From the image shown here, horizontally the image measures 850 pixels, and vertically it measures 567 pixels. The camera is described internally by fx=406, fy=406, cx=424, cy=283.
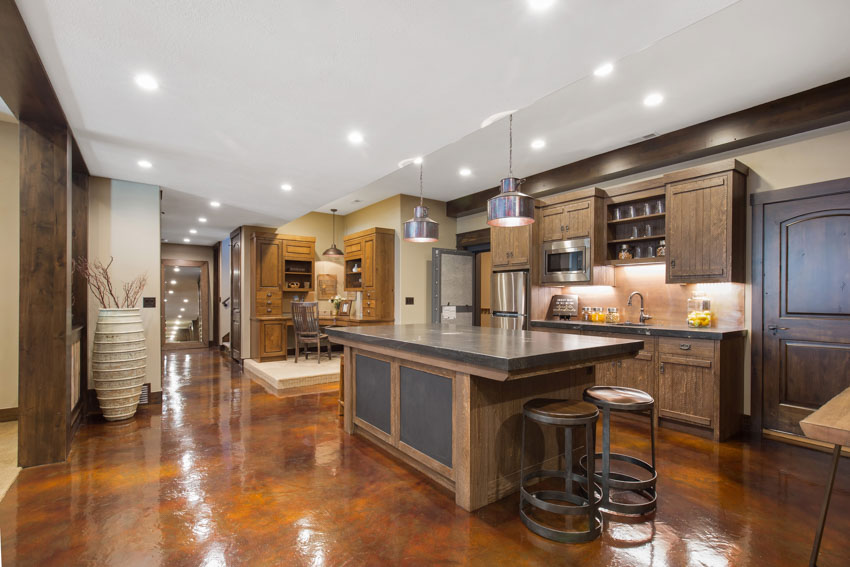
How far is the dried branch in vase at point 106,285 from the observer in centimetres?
428

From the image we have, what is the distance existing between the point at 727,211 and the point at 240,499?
14.8ft

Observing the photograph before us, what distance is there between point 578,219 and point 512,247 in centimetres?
100

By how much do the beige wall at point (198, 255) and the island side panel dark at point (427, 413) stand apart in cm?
893

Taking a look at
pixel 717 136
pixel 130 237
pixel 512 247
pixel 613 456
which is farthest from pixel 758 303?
pixel 130 237

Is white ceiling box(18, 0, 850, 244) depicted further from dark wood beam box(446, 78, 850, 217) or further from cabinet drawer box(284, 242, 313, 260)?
cabinet drawer box(284, 242, 313, 260)

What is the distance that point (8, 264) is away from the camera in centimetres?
417

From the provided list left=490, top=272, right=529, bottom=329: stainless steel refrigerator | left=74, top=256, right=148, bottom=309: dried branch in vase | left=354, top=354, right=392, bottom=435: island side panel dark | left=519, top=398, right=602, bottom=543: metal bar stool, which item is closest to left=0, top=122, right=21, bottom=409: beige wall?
left=74, top=256, right=148, bottom=309: dried branch in vase

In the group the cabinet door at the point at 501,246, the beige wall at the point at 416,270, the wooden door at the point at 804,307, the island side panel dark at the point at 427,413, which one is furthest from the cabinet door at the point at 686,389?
the beige wall at the point at 416,270

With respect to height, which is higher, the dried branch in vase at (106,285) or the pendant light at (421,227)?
the pendant light at (421,227)

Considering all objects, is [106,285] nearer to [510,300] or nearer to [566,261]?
[510,300]

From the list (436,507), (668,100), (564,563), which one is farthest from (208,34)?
(668,100)

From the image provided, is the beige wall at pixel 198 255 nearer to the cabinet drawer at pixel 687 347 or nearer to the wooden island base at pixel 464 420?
the wooden island base at pixel 464 420

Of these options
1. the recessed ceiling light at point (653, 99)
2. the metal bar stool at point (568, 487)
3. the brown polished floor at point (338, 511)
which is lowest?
the brown polished floor at point (338, 511)

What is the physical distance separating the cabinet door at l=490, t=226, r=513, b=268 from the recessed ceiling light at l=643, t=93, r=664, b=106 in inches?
95.2
